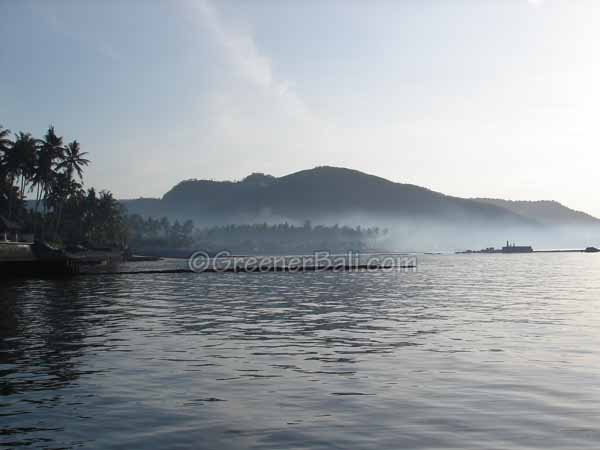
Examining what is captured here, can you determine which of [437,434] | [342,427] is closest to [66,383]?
[342,427]

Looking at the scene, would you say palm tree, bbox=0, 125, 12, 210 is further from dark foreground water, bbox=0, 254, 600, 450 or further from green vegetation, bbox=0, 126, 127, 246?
dark foreground water, bbox=0, 254, 600, 450

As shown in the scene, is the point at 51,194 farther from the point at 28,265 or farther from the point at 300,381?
the point at 300,381

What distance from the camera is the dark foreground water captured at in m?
12.0

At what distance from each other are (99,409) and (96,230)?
171 meters

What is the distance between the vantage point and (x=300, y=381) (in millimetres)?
16953

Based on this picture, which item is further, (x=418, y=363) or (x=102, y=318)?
(x=102, y=318)

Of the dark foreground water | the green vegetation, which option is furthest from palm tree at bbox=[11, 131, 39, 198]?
the dark foreground water

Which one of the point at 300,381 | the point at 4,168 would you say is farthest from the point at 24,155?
the point at 300,381

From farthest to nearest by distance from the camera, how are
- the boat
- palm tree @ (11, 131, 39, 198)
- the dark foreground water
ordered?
palm tree @ (11, 131, 39, 198) → the boat → the dark foreground water

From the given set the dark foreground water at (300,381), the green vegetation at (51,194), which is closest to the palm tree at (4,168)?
the green vegetation at (51,194)

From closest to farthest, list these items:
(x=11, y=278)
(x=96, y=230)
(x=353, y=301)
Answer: (x=353, y=301)
(x=11, y=278)
(x=96, y=230)

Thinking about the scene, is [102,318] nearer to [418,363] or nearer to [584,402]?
[418,363]

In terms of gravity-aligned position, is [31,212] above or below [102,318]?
above

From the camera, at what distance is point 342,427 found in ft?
40.7
